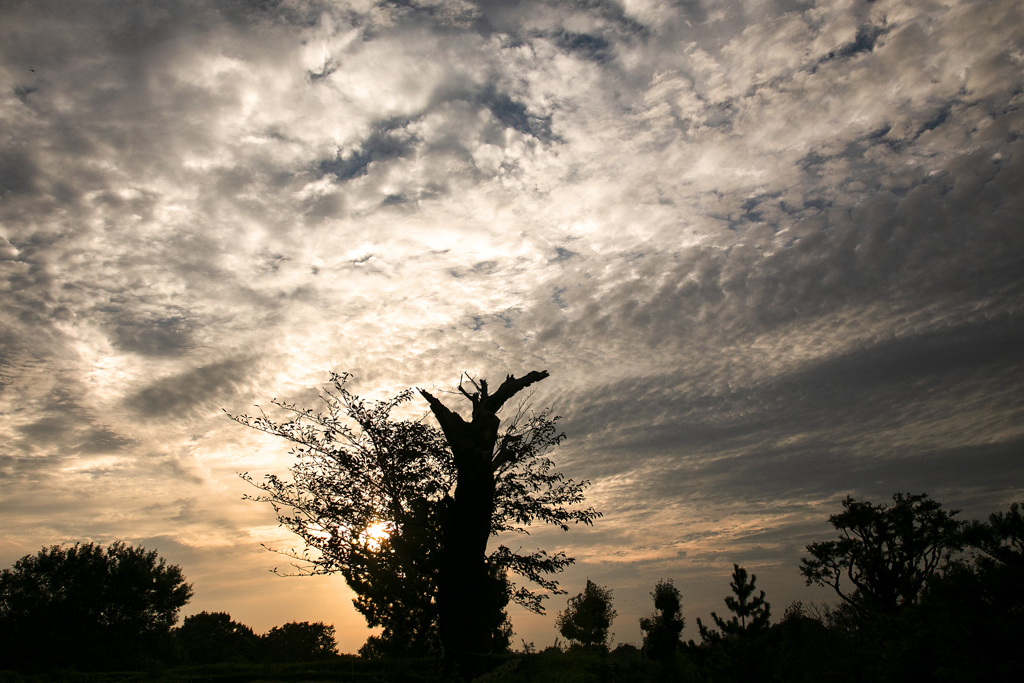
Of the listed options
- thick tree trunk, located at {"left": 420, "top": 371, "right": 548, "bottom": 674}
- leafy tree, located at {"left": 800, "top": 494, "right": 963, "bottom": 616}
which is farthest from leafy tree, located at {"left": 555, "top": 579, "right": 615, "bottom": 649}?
thick tree trunk, located at {"left": 420, "top": 371, "right": 548, "bottom": 674}

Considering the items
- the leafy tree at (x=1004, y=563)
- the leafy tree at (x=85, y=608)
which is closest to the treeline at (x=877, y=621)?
the leafy tree at (x=1004, y=563)

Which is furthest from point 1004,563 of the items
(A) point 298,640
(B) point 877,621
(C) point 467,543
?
(A) point 298,640

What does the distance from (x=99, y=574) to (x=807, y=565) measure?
60.0 m

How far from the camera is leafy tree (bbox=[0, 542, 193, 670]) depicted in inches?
1436

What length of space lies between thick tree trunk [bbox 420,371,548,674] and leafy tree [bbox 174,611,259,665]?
147 ft

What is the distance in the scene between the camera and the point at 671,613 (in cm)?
5106

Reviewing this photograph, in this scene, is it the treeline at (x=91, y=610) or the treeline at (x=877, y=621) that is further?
the treeline at (x=91, y=610)

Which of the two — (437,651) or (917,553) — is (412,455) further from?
(917,553)

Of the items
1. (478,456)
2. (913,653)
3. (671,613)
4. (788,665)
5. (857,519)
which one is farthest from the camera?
(671,613)

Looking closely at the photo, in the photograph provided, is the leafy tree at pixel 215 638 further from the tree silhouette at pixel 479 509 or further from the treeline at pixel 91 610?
the tree silhouette at pixel 479 509

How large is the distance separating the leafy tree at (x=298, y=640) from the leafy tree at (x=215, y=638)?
1.80 meters

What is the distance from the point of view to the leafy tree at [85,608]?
3647 centimetres

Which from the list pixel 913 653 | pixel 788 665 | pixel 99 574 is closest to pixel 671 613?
pixel 788 665

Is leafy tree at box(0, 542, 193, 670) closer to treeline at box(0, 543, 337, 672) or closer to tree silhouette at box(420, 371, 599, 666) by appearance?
treeline at box(0, 543, 337, 672)
